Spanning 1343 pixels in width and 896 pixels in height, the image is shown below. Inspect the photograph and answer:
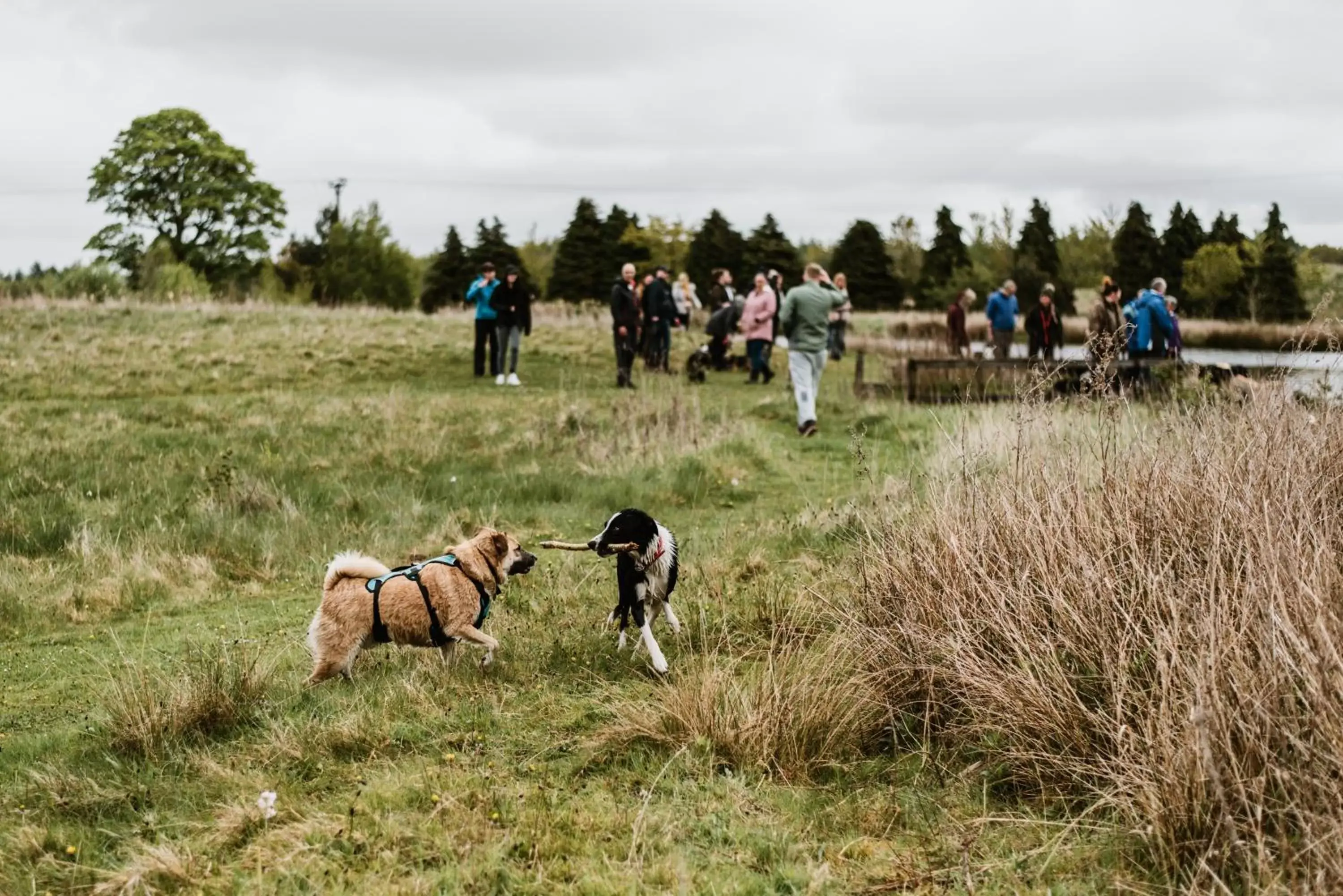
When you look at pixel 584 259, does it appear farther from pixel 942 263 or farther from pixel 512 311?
pixel 512 311

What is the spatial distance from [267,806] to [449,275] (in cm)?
6220

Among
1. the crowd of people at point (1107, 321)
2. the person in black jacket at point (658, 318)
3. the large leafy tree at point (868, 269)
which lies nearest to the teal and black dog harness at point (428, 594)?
the crowd of people at point (1107, 321)

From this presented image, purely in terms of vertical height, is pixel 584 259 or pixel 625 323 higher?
pixel 584 259

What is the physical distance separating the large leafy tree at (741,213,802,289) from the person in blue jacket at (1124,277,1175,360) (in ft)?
138

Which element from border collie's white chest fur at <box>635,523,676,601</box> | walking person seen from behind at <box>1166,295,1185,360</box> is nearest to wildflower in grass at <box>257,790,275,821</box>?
border collie's white chest fur at <box>635,523,676,601</box>

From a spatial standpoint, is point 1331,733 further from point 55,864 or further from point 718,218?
point 718,218

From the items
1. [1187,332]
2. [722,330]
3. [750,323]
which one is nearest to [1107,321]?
[750,323]

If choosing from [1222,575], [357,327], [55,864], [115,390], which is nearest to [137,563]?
[55,864]

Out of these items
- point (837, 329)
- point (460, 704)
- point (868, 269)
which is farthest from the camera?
point (868, 269)

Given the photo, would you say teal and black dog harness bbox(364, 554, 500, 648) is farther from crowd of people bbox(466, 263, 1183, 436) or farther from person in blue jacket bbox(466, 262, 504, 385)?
person in blue jacket bbox(466, 262, 504, 385)

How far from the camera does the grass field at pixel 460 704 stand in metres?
4.19

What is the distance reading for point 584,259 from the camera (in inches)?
2484

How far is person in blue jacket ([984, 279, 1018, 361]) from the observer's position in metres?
23.0

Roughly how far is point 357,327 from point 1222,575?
2565 centimetres
